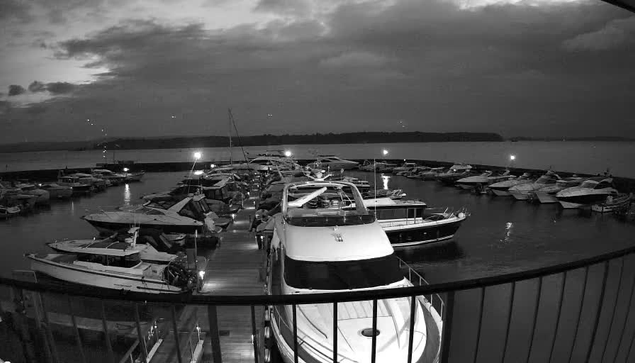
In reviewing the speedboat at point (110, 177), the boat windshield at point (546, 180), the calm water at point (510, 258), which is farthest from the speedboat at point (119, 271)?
the speedboat at point (110, 177)

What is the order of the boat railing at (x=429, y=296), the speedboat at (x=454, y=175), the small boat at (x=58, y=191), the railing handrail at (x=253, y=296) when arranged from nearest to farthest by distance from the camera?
the railing handrail at (x=253, y=296) → the boat railing at (x=429, y=296) → the small boat at (x=58, y=191) → the speedboat at (x=454, y=175)

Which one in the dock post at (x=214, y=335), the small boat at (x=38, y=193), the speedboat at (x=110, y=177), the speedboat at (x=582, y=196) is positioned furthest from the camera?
the speedboat at (x=110, y=177)

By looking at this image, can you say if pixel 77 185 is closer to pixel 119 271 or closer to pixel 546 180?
pixel 119 271

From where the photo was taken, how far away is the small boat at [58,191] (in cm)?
3347

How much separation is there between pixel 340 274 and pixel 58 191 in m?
37.3

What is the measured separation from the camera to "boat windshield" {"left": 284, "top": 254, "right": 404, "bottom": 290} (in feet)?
19.6

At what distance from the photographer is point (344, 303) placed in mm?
6238

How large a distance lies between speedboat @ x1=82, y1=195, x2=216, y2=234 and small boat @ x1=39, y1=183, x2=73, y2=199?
20.7 meters

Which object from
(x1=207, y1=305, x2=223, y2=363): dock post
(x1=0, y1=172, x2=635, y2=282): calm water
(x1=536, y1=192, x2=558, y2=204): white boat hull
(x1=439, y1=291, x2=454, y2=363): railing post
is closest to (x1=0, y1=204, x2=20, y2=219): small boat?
(x1=0, y1=172, x2=635, y2=282): calm water

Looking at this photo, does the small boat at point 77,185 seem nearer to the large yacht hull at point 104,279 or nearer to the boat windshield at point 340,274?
the large yacht hull at point 104,279

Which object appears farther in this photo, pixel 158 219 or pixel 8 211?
pixel 8 211

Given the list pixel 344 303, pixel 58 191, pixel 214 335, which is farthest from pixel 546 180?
pixel 58 191

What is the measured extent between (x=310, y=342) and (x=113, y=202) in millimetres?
33272

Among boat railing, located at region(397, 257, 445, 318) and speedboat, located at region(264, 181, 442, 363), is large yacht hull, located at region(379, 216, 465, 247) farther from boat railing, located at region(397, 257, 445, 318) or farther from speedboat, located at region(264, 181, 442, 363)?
speedboat, located at region(264, 181, 442, 363)
